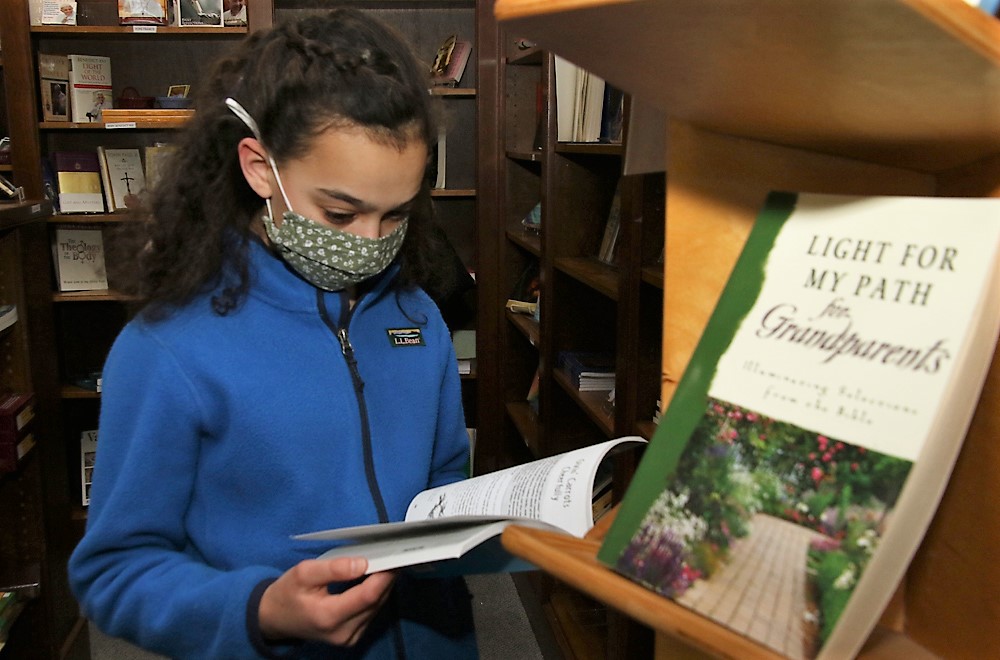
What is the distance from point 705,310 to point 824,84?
21cm

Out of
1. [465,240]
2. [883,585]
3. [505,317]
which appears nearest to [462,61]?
[465,240]

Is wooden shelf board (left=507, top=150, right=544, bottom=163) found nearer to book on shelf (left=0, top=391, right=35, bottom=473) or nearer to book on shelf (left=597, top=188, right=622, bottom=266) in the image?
book on shelf (left=597, top=188, right=622, bottom=266)

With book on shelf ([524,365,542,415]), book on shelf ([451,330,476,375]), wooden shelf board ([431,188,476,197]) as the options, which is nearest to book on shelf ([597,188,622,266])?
book on shelf ([524,365,542,415])

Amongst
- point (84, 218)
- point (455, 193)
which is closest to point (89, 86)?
point (84, 218)

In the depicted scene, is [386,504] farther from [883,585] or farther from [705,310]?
[883,585]

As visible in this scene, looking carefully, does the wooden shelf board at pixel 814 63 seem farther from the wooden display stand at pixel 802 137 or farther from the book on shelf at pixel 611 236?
the book on shelf at pixel 611 236

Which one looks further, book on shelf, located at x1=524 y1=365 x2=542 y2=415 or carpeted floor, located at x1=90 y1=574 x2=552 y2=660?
book on shelf, located at x1=524 y1=365 x2=542 y2=415

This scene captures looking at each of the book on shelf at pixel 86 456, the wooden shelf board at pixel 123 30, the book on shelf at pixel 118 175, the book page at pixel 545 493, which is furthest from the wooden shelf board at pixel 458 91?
the book page at pixel 545 493

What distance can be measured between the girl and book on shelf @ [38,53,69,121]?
2.50 meters

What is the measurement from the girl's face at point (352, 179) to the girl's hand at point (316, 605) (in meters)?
0.43

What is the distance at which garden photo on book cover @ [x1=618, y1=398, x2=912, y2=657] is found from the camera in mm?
408

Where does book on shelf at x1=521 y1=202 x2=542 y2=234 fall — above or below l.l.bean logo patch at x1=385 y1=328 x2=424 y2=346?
above

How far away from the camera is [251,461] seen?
104 cm

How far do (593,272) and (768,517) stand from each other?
6.32ft
